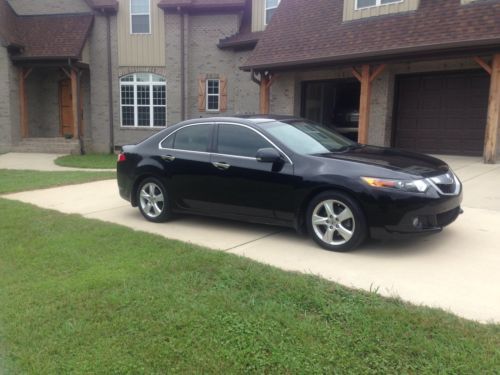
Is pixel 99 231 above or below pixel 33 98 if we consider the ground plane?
below

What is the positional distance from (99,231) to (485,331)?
15.2 feet

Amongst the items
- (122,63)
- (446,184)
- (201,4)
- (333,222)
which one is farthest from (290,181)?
(122,63)

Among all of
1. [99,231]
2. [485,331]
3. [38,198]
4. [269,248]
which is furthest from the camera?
[38,198]

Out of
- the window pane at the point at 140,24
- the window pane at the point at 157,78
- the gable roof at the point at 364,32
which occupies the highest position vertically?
the window pane at the point at 140,24

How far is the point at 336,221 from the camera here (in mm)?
5148

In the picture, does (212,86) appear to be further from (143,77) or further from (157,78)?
(143,77)

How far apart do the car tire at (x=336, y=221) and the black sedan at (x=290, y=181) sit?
1cm

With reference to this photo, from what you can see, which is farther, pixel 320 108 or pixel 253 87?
pixel 253 87

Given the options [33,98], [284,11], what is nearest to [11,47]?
[33,98]

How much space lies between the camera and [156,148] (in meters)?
6.78

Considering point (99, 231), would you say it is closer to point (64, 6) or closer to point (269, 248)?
point (269, 248)

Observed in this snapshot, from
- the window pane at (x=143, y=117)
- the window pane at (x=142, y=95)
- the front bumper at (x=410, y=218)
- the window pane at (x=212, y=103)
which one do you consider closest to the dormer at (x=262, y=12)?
the window pane at (x=212, y=103)

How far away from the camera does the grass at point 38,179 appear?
1015cm

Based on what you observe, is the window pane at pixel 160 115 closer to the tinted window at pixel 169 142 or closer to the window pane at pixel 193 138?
the tinted window at pixel 169 142
